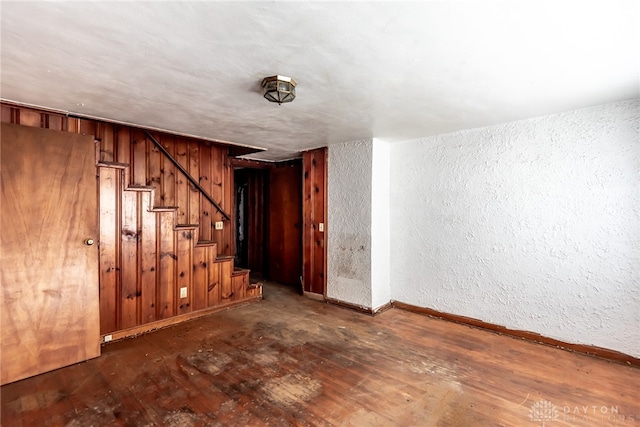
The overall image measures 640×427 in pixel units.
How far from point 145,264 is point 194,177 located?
4.15ft

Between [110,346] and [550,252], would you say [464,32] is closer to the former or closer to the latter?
[550,252]

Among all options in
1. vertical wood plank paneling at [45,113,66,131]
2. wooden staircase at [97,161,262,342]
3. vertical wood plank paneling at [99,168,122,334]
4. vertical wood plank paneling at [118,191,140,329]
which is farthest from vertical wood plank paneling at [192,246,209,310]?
vertical wood plank paneling at [45,113,66,131]

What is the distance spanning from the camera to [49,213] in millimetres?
2410

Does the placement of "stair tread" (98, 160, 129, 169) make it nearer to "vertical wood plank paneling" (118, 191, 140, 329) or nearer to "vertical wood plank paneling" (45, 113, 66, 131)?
"vertical wood plank paneling" (118, 191, 140, 329)

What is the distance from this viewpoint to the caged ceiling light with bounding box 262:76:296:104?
6.36 feet

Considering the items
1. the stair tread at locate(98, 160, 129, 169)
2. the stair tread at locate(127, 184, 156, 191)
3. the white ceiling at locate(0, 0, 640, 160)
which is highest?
the white ceiling at locate(0, 0, 640, 160)

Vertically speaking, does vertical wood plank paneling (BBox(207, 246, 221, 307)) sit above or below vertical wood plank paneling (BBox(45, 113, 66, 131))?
below

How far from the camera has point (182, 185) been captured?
3.78m

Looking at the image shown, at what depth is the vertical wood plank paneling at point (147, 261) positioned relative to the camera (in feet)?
10.6

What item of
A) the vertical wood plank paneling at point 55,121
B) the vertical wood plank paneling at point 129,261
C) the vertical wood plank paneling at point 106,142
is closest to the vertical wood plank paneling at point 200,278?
the vertical wood plank paneling at point 129,261

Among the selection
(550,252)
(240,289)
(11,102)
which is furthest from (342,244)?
(11,102)

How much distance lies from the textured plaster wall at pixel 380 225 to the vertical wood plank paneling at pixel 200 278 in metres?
2.15

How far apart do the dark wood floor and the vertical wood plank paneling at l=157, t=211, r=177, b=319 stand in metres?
0.35

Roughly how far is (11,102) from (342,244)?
3.57m
